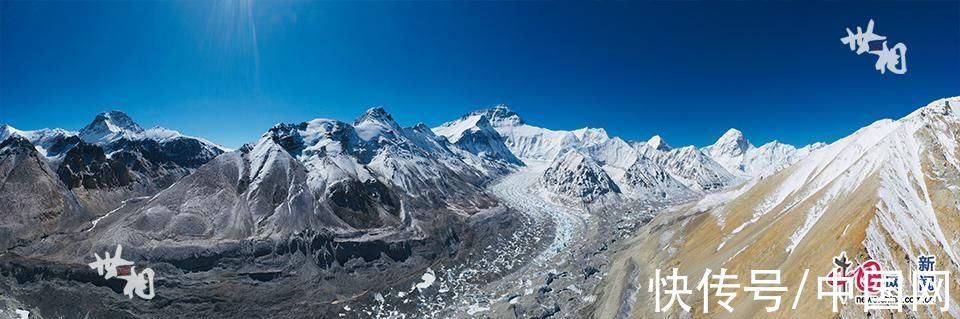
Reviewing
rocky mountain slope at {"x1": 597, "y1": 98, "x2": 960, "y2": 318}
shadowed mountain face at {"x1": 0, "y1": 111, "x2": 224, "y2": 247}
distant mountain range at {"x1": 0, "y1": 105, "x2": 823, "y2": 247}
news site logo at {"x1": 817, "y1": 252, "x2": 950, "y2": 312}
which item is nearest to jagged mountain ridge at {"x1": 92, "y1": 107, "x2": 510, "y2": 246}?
distant mountain range at {"x1": 0, "y1": 105, "x2": 823, "y2": 247}

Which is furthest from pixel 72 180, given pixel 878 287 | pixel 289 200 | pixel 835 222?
pixel 835 222

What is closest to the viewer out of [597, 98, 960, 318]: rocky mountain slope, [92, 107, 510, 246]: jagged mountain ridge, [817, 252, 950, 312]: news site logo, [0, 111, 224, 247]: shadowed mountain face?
[817, 252, 950, 312]: news site logo

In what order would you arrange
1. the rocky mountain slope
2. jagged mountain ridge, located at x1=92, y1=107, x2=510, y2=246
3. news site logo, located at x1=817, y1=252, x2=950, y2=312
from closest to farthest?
news site logo, located at x1=817, y1=252, x2=950, y2=312, the rocky mountain slope, jagged mountain ridge, located at x1=92, y1=107, x2=510, y2=246

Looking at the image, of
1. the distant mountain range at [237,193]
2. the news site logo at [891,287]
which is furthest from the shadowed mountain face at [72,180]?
the news site logo at [891,287]

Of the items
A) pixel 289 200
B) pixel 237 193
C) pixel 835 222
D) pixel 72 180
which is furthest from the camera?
pixel 72 180

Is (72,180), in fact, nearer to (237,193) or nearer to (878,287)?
(237,193)

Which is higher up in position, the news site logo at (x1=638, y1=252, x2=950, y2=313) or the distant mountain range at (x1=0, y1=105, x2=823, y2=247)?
the distant mountain range at (x1=0, y1=105, x2=823, y2=247)

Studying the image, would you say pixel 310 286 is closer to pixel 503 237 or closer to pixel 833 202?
pixel 503 237

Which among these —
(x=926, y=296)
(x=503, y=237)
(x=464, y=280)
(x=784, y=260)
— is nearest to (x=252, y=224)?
(x=464, y=280)

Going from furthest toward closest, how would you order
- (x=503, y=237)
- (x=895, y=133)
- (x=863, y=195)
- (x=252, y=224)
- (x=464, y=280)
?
(x=503, y=237)
(x=252, y=224)
(x=464, y=280)
(x=895, y=133)
(x=863, y=195)

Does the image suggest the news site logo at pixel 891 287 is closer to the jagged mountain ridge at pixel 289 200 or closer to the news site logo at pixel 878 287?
the news site logo at pixel 878 287

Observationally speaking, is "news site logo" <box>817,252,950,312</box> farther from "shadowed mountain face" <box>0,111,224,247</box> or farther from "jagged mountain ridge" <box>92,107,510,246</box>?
"shadowed mountain face" <box>0,111,224,247</box>
